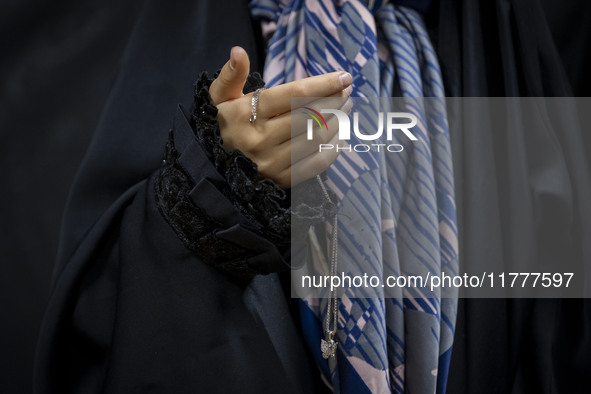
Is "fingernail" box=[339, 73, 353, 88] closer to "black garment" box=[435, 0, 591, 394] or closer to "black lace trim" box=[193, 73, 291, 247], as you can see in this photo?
"black lace trim" box=[193, 73, 291, 247]

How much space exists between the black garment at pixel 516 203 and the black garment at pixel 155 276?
9.6 inches

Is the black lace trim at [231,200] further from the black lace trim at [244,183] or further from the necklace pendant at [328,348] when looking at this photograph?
the necklace pendant at [328,348]

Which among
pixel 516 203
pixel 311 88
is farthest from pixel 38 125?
pixel 516 203

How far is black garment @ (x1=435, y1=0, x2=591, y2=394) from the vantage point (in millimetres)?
599

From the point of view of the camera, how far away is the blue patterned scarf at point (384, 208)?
0.52m

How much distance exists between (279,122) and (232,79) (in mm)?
58

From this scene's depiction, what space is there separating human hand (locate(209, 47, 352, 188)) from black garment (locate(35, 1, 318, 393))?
0.04 m

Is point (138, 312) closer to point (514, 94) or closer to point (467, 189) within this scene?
point (467, 189)

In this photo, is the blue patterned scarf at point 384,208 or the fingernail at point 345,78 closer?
the fingernail at point 345,78

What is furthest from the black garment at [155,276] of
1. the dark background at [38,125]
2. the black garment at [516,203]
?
the black garment at [516,203]

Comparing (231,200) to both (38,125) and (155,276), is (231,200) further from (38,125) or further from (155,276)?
(38,125)

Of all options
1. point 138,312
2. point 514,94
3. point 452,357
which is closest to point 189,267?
point 138,312

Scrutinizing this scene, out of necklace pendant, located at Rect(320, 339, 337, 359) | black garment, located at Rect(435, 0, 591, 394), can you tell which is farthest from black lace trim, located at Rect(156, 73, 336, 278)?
black garment, located at Rect(435, 0, 591, 394)

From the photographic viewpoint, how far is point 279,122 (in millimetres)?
441
